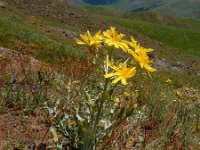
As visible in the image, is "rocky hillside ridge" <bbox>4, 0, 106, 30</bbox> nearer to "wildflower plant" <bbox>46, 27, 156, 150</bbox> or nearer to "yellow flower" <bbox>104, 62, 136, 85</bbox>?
"wildflower plant" <bbox>46, 27, 156, 150</bbox>

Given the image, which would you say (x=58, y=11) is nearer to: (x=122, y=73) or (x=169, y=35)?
(x=169, y=35)

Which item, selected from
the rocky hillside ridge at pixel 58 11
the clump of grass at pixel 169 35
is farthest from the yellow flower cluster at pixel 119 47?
the clump of grass at pixel 169 35

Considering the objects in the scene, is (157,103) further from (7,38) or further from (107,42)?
(7,38)

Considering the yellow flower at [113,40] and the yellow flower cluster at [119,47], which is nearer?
the yellow flower cluster at [119,47]

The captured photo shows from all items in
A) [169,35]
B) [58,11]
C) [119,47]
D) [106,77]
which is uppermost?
[58,11]

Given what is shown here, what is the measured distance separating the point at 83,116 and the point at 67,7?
44.8 m

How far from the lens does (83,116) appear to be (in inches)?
191

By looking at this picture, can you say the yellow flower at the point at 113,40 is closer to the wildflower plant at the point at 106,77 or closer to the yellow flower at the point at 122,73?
the wildflower plant at the point at 106,77

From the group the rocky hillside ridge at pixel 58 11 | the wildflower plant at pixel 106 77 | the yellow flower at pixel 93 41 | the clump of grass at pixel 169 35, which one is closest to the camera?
the wildflower plant at pixel 106 77

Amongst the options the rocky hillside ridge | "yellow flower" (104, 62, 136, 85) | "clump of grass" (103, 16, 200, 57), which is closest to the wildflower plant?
"yellow flower" (104, 62, 136, 85)

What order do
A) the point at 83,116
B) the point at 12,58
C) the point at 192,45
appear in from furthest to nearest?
the point at 192,45 < the point at 12,58 < the point at 83,116

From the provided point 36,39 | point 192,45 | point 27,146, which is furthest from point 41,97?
point 192,45

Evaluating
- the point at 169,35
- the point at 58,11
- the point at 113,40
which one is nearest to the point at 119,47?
the point at 113,40

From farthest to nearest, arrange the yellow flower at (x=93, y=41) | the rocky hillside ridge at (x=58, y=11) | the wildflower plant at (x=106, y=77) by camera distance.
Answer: the rocky hillside ridge at (x=58, y=11), the yellow flower at (x=93, y=41), the wildflower plant at (x=106, y=77)
